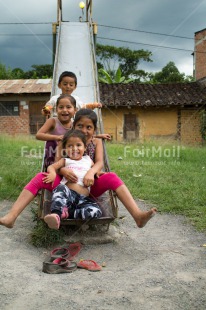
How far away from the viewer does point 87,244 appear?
3.46 metres

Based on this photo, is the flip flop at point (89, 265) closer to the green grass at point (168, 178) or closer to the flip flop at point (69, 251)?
the flip flop at point (69, 251)

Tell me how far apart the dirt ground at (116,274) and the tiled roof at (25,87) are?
1303 cm

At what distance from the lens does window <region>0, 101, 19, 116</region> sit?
17.2 metres

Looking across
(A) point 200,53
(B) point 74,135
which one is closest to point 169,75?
(A) point 200,53

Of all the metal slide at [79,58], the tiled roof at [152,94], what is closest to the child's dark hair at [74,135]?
the metal slide at [79,58]

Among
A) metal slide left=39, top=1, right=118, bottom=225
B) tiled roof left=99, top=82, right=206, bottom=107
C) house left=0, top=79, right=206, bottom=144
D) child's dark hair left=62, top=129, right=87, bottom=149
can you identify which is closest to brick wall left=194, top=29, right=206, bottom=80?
tiled roof left=99, top=82, right=206, bottom=107

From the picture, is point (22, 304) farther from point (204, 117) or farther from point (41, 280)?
point (204, 117)

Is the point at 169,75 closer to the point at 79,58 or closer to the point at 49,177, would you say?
the point at 79,58

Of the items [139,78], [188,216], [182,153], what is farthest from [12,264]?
[139,78]

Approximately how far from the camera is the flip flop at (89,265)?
2.89 meters

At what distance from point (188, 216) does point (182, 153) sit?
16.3ft

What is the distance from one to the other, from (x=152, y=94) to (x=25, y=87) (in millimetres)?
5731

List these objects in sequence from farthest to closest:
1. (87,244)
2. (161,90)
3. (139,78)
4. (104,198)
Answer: (139,78) → (161,90) → (104,198) → (87,244)

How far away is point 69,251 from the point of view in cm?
325
